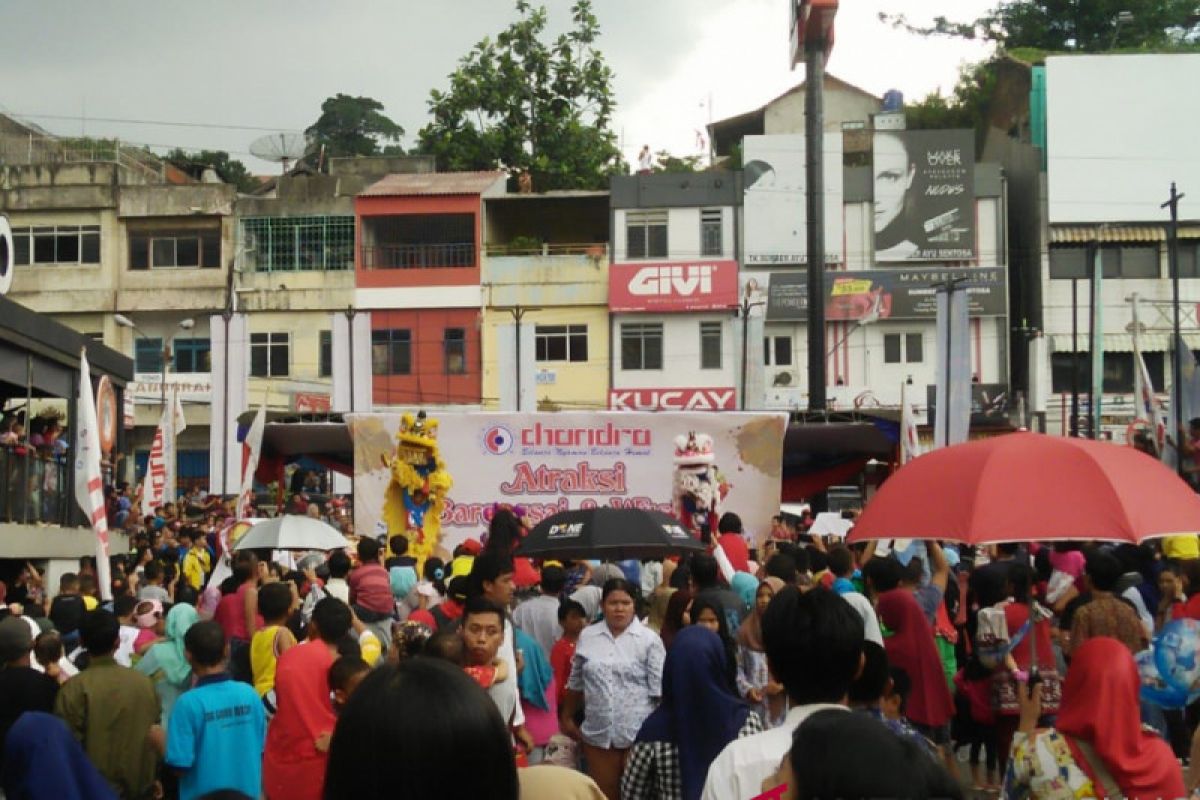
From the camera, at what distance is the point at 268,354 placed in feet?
150

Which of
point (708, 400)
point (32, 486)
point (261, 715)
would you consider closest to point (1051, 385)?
point (708, 400)

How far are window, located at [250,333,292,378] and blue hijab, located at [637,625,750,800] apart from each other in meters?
39.7

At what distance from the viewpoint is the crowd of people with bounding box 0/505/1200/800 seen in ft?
9.90

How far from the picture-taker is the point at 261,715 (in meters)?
7.59

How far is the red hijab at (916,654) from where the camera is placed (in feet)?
31.8

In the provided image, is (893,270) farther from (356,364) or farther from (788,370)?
(356,364)

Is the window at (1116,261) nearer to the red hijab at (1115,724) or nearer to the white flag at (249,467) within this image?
the white flag at (249,467)

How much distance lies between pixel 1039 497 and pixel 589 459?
1625cm

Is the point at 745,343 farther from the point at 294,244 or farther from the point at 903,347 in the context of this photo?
the point at 294,244

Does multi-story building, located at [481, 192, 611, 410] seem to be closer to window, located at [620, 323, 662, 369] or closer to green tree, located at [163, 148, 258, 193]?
window, located at [620, 323, 662, 369]

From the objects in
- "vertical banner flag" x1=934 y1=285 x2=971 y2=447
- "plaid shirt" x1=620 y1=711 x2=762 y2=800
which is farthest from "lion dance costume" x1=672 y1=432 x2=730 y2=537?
"plaid shirt" x1=620 y1=711 x2=762 y2=800

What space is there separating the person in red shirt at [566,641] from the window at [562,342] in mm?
34712

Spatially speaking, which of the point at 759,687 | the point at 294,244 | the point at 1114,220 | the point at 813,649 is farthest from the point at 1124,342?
the point at 813,649

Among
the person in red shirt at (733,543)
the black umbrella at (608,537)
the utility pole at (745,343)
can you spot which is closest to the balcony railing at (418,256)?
the utility pole at (745,343)
